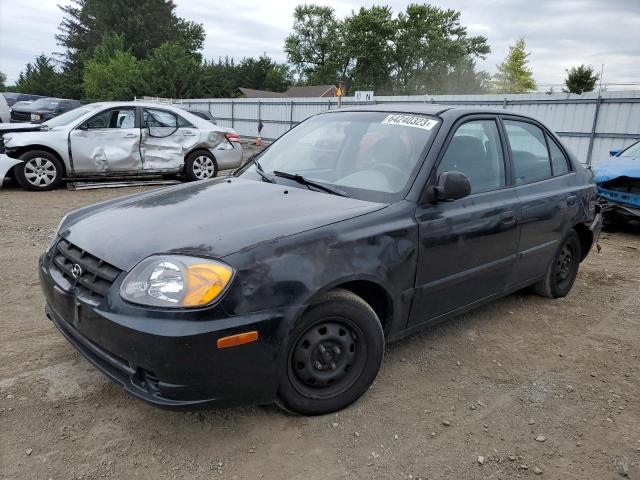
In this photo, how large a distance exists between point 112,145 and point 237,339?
8.11 metres

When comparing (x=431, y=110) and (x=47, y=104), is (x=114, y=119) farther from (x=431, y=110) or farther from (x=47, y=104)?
(x=47, y=104)

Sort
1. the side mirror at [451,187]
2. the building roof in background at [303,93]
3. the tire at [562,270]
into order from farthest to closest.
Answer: the building roof in background at [303,93] → the tire at [562,270] → the side mirror at [451,187]

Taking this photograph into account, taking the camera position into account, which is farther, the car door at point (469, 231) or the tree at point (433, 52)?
the tree at point (433, 52)

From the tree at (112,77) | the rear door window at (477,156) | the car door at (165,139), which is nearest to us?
the rear door window at (477,156)

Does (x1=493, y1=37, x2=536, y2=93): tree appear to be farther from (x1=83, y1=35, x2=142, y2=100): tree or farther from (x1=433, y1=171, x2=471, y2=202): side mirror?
(x1=433, y1=171, x2=471, y2=202): side mirror

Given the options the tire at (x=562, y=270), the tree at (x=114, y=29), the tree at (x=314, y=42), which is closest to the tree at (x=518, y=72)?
the tree at (x=314, y=42)

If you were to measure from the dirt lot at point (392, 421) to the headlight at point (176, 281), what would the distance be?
0.76 metres

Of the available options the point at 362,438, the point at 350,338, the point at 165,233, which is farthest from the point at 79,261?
the point at 362,438

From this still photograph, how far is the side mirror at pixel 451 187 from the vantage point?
295 centimetres

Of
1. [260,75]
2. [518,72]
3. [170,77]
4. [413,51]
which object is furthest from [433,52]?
[170,77]

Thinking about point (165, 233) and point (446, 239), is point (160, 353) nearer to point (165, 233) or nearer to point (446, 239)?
point (165, 233)

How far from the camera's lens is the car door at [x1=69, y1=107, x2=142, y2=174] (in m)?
9.09

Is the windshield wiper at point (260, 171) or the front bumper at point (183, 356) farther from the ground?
the windshield wiper at point (260, 171)

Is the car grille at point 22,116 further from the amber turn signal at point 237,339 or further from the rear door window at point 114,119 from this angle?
the amber turn signal at point 237,339
